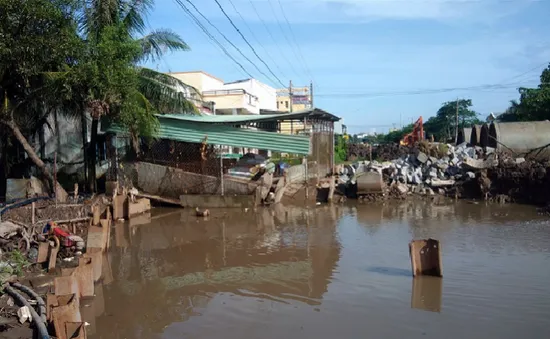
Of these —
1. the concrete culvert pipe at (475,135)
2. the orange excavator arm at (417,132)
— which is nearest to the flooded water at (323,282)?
the concrete culvert pipe at (475,135)

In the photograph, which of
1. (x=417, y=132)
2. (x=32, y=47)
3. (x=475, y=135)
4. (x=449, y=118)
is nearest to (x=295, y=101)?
(x=449, y=118)

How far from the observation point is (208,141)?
16078 mm

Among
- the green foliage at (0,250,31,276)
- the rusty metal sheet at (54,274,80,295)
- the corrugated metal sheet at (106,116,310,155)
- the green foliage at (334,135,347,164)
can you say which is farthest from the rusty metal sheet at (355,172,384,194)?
the green foliage at (334,135,347,164)

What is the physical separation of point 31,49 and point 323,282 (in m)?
10.2

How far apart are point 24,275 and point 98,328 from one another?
2.84 m

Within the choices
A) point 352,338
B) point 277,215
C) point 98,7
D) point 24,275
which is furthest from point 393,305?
point 98,7

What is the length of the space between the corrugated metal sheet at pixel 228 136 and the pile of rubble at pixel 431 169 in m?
3.71

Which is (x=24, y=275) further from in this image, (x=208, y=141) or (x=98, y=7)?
(x=98, y=7)

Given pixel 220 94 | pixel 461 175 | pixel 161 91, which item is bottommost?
pixel 461 175

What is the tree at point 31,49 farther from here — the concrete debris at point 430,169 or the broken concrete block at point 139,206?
the concrete debris at point 430,169

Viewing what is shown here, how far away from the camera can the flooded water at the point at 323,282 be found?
5.70m

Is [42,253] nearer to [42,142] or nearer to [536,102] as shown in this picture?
[42,142]

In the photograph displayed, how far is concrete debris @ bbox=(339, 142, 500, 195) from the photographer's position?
18172 millimetres

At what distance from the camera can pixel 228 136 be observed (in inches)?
628
